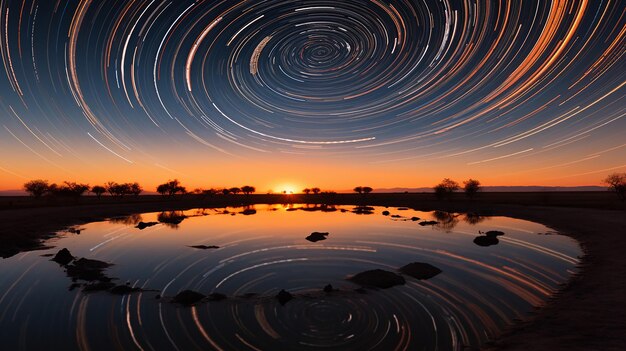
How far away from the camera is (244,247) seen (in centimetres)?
3647

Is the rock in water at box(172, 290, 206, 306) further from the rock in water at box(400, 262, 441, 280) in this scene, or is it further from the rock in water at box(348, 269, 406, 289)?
→ the rock in water at box(400, 262, 441, 280)

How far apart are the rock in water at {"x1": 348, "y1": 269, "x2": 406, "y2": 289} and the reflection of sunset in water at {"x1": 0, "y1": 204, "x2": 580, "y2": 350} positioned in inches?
32.0

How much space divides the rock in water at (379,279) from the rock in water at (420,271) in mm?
2181

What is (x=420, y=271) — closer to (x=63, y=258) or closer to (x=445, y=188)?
(x=63, y=258)

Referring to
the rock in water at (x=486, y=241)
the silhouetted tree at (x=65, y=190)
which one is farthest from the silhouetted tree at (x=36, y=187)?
A: the rock in water at (x=486, y=241)

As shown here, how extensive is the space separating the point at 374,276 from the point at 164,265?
62.3 feet

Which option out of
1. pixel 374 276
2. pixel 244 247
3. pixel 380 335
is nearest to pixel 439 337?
pixel 380 335

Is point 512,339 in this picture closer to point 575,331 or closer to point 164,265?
point 575,331

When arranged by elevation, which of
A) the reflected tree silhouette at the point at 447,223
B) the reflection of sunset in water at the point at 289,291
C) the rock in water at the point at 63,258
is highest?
the reflected tree silhouette at the point at 447,223

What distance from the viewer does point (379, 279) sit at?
2106cm

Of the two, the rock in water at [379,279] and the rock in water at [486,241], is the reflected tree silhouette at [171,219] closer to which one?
the rock in water at [379,279]

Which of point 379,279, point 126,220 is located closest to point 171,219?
point 126,220

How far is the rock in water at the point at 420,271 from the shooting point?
23109 mm

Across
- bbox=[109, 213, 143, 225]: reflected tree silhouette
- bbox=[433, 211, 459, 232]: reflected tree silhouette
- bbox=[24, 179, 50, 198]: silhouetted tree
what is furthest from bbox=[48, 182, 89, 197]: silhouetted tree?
bbox=[433, 211, 459, 232]: reflected tree silhouette
